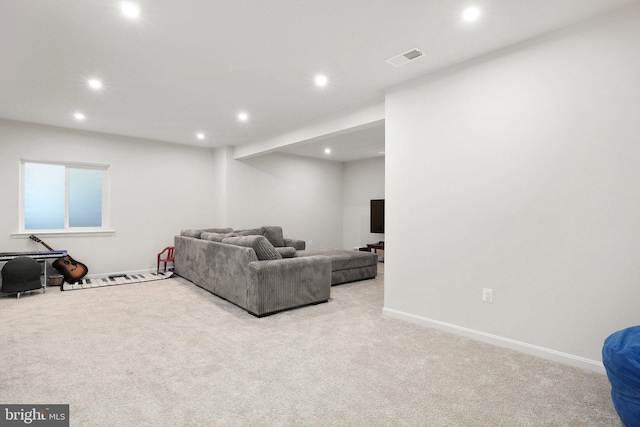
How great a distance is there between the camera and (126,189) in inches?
240

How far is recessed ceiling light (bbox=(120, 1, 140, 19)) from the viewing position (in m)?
2.23

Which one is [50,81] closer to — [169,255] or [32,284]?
[32,284]

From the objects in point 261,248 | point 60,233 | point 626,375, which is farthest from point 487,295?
point 60,233

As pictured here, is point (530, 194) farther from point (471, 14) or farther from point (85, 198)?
point (85, 198)

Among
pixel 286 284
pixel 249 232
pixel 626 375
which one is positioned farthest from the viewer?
pixel 249 232

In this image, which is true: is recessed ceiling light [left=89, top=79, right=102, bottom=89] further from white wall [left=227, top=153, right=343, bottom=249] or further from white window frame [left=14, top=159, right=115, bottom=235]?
white wall [left=227, top=153, right=343, bottom=249]

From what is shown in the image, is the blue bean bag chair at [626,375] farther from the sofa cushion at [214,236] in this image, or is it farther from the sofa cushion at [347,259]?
the sofa cushion at [214,236]

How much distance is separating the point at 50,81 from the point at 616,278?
18.0ft

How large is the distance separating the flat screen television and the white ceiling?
3798mm

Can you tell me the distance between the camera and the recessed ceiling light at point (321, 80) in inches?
135

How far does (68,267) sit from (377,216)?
615cm

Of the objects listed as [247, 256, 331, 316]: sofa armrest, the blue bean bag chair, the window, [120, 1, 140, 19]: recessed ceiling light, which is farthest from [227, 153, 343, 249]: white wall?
the blue bean bag chair

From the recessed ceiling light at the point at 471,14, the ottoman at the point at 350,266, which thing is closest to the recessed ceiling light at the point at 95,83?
the ottoman at the point at 350,266

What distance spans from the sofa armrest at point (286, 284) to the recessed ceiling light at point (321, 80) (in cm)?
202
